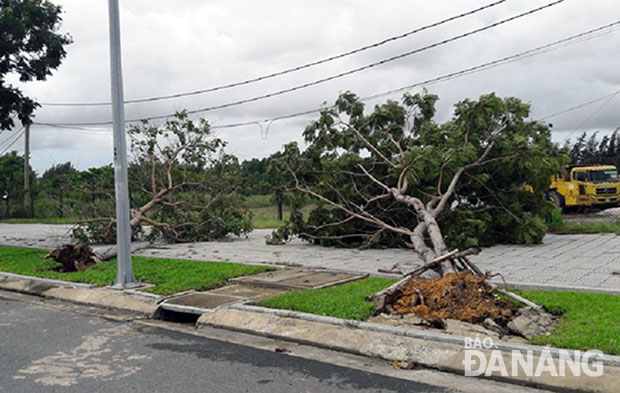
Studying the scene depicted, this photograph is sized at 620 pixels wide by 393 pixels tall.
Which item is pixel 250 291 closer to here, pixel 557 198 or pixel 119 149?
pixel 119 149

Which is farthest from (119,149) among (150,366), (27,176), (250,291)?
(27,176)

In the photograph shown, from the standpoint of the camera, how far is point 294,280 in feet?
30.7

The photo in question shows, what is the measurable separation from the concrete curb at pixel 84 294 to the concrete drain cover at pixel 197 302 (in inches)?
11.0

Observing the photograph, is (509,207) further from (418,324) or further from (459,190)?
(418,324)

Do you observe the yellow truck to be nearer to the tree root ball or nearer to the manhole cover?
the tree root ball

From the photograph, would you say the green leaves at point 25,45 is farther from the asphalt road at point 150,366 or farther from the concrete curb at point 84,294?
the asphalt road at point 150,366

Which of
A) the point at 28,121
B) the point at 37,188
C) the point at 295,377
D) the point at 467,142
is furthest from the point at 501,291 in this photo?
the point at 37,188

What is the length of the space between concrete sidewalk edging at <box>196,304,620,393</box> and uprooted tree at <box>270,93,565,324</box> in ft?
17.0

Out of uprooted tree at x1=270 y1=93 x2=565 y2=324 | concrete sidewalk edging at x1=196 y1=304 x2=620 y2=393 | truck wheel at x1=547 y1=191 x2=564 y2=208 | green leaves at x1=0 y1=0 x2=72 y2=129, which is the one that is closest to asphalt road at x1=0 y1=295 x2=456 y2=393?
concrete sidewalk edging at x1=196 y1=304 x2=620 y2=393

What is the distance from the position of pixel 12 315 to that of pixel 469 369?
626 cm

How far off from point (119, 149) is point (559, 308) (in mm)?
6991

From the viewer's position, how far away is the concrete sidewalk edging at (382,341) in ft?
Result: 15.2

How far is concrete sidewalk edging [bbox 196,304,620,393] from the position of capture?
15.2 ft

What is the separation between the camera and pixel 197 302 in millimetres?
7984
